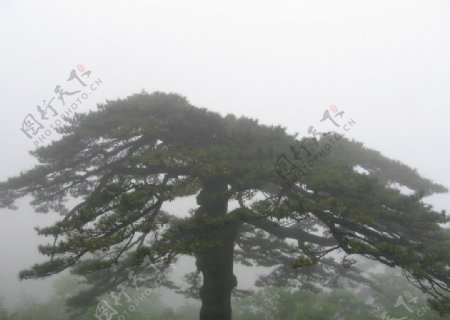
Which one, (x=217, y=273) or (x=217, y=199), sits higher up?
(x=217, y=199)

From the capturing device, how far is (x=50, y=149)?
333 inches

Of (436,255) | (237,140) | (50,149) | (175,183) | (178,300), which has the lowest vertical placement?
(436,255)

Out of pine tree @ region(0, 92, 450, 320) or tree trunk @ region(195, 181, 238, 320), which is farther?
tree trunk @ region(195, 181, 238, 320)

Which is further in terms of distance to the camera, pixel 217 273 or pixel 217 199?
pixel 217 273

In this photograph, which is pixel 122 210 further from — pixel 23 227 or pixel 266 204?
pixel 23 227

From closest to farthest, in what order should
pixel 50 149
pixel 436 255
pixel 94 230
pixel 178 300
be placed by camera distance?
pixel 436 255 → pixel 94 230 → pixel 50 149 → pixel 178 300

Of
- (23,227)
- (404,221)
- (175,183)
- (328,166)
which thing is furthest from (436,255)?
(23,227)

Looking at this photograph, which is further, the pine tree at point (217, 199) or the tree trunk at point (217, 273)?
the tree trunk at point (217, 273)

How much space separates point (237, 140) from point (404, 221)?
425cm

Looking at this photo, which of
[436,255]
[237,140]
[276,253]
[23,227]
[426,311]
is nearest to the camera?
[436,255]

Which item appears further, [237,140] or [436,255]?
[237,140]

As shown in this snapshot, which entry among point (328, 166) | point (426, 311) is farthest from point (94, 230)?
point (426, 311)

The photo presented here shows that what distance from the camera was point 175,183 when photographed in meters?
7.43

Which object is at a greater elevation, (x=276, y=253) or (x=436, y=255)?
(x=276, y=253)
